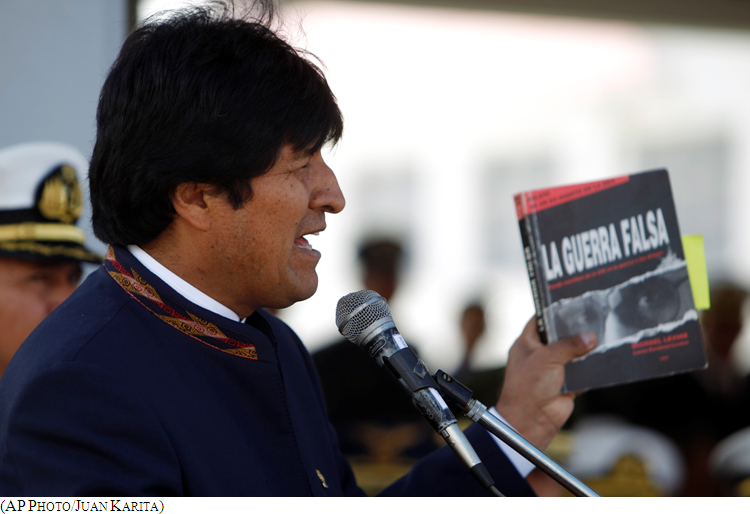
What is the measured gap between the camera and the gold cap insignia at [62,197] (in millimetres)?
2262

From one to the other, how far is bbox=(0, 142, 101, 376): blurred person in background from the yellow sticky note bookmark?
69.4 inches

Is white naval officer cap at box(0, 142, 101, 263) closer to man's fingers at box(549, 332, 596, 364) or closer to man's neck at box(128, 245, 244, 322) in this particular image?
man's neck at box(128, 245, 244, 322)

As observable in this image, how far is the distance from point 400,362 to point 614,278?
0.75 metres

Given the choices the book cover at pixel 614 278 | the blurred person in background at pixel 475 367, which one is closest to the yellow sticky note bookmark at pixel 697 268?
the book cover at pixel 614 278

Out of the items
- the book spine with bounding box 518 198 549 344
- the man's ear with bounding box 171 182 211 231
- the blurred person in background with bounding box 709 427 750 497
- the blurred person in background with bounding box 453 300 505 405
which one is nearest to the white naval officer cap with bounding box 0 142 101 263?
the man's ear with bounding box 171 182 211 231

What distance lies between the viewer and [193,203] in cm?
142

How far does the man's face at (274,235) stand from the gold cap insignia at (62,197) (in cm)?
109

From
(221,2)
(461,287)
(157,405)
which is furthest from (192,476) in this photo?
(461,287)

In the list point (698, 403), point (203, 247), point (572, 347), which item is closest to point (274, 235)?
point (203, 247)

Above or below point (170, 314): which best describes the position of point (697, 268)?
below

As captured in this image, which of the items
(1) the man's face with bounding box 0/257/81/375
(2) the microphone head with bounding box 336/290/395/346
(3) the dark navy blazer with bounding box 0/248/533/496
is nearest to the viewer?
(3) the dark navy blazer with bounding box 0/248/533/496

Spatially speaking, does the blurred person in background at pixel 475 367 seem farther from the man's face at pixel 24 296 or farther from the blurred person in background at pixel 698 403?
the man's face at pixel 24 296

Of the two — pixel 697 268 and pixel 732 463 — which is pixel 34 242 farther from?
pixel 732 463

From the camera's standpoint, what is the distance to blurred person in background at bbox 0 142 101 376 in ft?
7.23
